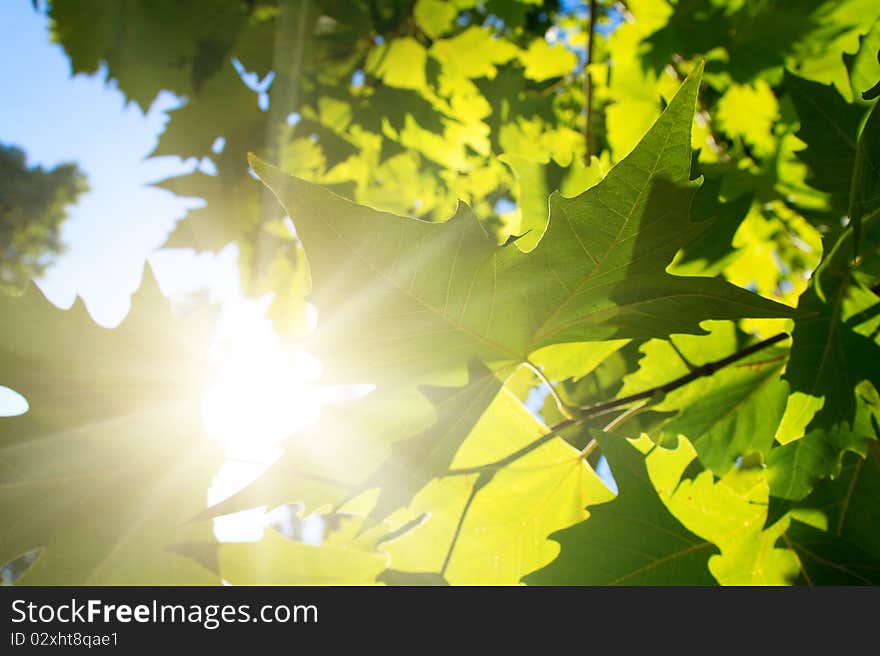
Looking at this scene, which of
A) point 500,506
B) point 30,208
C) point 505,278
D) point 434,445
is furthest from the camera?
point 30,208

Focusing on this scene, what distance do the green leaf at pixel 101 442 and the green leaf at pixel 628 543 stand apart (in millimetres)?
494

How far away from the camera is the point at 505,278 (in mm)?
688

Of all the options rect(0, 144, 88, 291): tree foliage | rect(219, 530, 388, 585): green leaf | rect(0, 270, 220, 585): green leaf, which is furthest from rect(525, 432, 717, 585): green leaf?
rect(0, 144, 88, 291): tree foliage

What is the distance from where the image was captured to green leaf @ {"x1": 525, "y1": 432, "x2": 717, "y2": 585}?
2.63ft

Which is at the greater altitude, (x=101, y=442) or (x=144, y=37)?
(x=144, y=37)

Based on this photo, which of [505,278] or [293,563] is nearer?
[505,278]

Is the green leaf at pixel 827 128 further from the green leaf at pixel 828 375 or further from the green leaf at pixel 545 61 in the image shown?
the green leaf at pixel 545 61

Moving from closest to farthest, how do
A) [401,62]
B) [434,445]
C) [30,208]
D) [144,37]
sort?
[434,445] < [144,37] < [401,62] < [30,208]

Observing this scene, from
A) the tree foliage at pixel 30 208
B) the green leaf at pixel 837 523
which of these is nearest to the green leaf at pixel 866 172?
the green leaf at pixel 837 523

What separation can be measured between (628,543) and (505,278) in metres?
0.40

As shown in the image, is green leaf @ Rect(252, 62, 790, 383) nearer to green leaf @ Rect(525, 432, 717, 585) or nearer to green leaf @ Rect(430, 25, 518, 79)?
green leaf @ Rect(525, 432, 717, 585)

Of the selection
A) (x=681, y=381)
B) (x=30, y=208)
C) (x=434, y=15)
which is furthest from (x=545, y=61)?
(x=30, y=208)

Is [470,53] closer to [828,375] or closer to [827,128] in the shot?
[827,128]

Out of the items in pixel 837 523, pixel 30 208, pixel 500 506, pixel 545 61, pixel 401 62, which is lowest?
pixel 837 523
